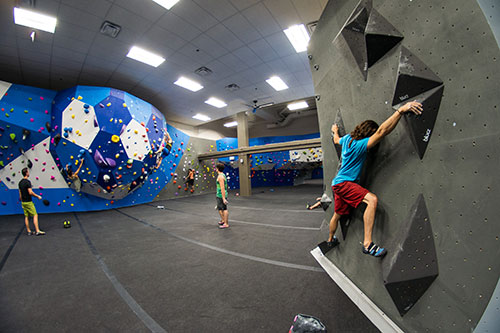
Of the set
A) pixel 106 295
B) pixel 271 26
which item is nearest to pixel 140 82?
pixel 271 26

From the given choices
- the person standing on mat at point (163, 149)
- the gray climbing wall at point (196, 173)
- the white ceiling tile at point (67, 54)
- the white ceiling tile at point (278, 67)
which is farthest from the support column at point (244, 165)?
the white ceiling tile at point (67, 54)

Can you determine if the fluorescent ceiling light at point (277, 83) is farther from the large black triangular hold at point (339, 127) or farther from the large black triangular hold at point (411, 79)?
the large black triangular hold at point (411, 79)

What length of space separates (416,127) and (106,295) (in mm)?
2871

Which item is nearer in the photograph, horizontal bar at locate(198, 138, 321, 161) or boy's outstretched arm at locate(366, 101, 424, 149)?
boy's outstretched arm at locate(366, 101, 424, 149)

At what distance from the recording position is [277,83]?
691 centimetres

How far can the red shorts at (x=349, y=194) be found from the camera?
1.52m

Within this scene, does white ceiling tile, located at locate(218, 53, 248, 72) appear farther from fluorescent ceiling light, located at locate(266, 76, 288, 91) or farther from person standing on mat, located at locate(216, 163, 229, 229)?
person standing on mat, located at locate(216, 163, 229, 229)

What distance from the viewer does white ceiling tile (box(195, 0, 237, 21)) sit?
353cm

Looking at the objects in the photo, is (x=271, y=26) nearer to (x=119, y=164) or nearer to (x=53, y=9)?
(x=53, y=9)

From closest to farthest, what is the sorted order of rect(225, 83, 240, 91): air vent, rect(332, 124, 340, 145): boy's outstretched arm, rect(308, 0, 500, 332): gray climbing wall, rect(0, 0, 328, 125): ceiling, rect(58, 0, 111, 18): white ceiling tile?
rect(308, 0, 500, 332): gray climbing wall
rect(332, 124, 340, 145): boy's outstretched arm
rect(58, 0, 111, 18): white ceiling tile
rect(0, 0, 328, 125): ceiling
rect(225, 83, 240, 91): air vent

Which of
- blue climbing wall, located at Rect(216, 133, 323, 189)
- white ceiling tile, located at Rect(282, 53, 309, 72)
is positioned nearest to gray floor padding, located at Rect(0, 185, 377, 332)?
white ceiling tile, located at Rect(282, 53, 309, 72)

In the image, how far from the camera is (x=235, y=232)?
349 cm

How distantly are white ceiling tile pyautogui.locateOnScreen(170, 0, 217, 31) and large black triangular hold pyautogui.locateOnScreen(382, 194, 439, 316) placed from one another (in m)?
4.69

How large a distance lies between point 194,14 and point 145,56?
2103mm
